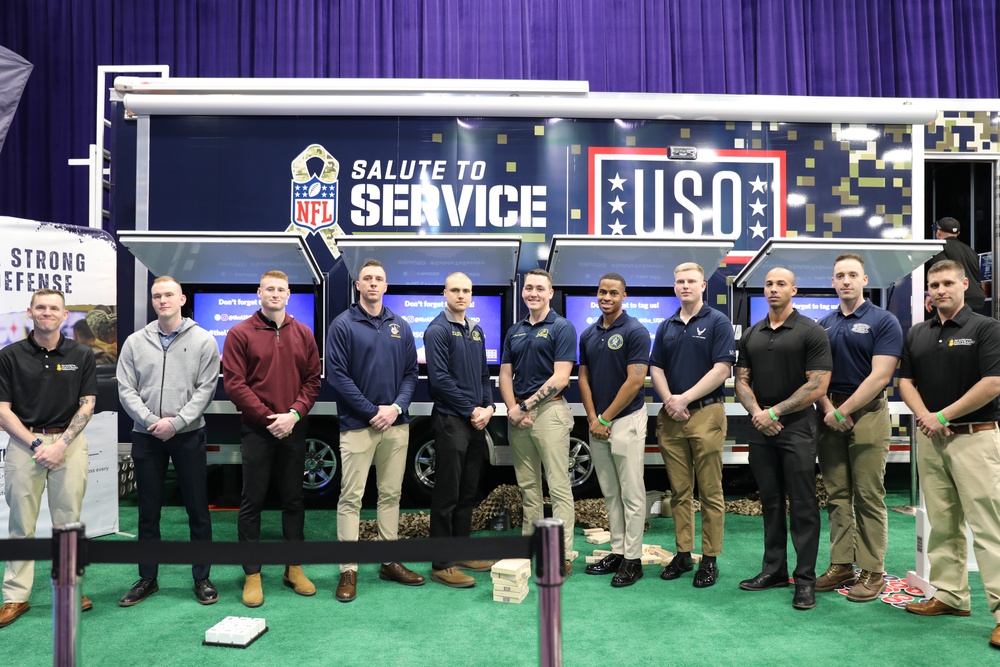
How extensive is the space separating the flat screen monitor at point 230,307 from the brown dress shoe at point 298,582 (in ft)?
7.63

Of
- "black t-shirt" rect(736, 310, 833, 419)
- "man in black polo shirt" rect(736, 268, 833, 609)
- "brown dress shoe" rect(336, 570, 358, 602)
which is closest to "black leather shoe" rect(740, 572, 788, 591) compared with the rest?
"man in black polo shirt" rect(736, 268, 833, 609)

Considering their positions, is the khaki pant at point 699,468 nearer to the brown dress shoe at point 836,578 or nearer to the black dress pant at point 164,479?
the brown dress shoe at point 836,578

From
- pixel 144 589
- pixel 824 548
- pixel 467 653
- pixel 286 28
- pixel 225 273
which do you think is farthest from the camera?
pixel 286 28

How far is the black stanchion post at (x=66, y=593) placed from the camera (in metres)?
2.29

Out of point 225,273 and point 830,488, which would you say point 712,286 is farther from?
point 225,273

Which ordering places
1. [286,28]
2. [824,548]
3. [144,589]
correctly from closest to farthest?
[144,589] < [824,548] < [286,28]

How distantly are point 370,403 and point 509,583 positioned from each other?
1.35 m

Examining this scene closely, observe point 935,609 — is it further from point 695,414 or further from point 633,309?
point 633,309

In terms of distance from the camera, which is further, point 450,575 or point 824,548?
point 824,548

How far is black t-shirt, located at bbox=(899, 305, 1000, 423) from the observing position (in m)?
3.76

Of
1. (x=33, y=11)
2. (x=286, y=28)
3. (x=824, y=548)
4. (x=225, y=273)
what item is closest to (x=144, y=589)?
(x=225, y=273)

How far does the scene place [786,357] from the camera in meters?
4.34

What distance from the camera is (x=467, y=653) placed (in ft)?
11.6

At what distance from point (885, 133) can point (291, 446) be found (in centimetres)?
545
